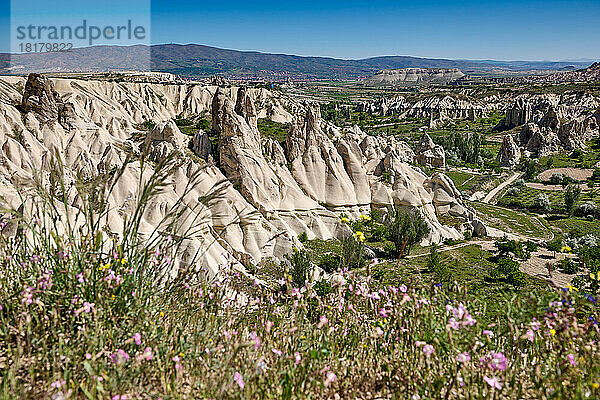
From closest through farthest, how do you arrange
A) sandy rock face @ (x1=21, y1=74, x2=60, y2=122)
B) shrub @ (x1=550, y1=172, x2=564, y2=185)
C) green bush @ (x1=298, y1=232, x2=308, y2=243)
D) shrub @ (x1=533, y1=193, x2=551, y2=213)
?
green bush @ (x1=298, y1=232, x2=308, y2=243) < sandy rock face @ (x1=21, y1=74, x2=60, y2=122) < shrub @ (x1=533, y1=193, x2=551, y2=213) < shrub @ (x1=550, y1=172, x2=564, y2=185)

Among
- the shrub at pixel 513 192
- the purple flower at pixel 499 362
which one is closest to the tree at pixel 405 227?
the purple flower at pixel 499 362

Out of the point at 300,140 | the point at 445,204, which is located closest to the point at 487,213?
the point at 445,204

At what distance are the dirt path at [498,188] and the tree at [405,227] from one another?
23741 millimetres

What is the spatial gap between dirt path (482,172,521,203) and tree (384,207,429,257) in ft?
77.9

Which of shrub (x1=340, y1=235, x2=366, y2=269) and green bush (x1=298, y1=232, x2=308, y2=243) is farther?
green bush (x1=298, y1=232, x2=308, y2=243)

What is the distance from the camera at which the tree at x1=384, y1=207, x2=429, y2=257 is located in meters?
27.0

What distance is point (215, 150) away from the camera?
2916cm

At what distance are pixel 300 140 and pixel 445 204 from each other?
12780 mm

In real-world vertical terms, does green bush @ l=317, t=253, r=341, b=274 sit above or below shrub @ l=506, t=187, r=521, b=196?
below

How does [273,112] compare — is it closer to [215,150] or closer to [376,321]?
[215,150]

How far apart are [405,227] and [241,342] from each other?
81.9 ft

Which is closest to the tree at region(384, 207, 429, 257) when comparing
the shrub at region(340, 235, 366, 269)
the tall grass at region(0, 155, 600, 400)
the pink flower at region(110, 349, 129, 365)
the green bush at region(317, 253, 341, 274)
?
the green bush at region(317, 253, 341, 274)

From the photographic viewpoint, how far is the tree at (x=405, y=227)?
88.4ft

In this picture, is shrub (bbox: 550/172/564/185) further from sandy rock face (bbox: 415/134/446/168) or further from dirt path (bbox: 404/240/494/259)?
dirt path (bbox: 404/240/494/259)
